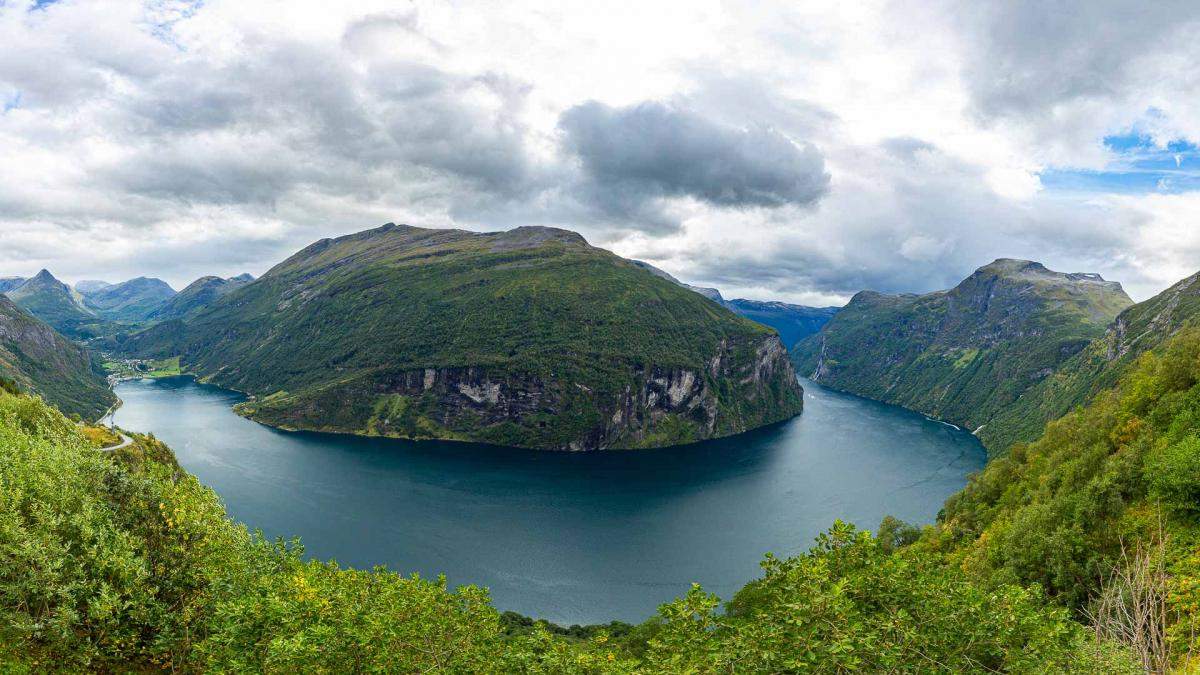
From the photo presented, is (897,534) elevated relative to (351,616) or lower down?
lower down

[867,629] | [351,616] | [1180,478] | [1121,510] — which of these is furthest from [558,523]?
[867,629]

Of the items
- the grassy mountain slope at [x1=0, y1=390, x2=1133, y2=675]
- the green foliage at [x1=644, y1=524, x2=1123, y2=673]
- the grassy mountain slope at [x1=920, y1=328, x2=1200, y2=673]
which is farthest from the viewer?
the grassy mountain slope at [x1=920, y1=328, x2=1200, y2=673]

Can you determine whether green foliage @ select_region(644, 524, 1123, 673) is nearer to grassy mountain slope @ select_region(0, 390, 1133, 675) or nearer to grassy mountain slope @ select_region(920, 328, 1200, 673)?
grassy mountain slope @ select_region(0, 390, 1133, 675)

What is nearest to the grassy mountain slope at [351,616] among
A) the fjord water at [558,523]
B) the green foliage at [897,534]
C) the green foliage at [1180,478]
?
the green foliage at [1180,478]

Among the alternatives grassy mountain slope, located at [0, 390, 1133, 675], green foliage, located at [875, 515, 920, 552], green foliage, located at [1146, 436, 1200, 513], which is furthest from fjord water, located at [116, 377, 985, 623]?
grassy mountain slope, located at [0, 390, 1133, 675]

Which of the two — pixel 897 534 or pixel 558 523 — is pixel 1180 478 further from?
pixel 558 523

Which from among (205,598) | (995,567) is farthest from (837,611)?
(995,567)

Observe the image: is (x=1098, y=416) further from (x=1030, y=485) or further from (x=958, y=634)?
(x=958, y=634)

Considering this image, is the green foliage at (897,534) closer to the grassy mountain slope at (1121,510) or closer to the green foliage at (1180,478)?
the grassy mountain slope at (1121,510)
